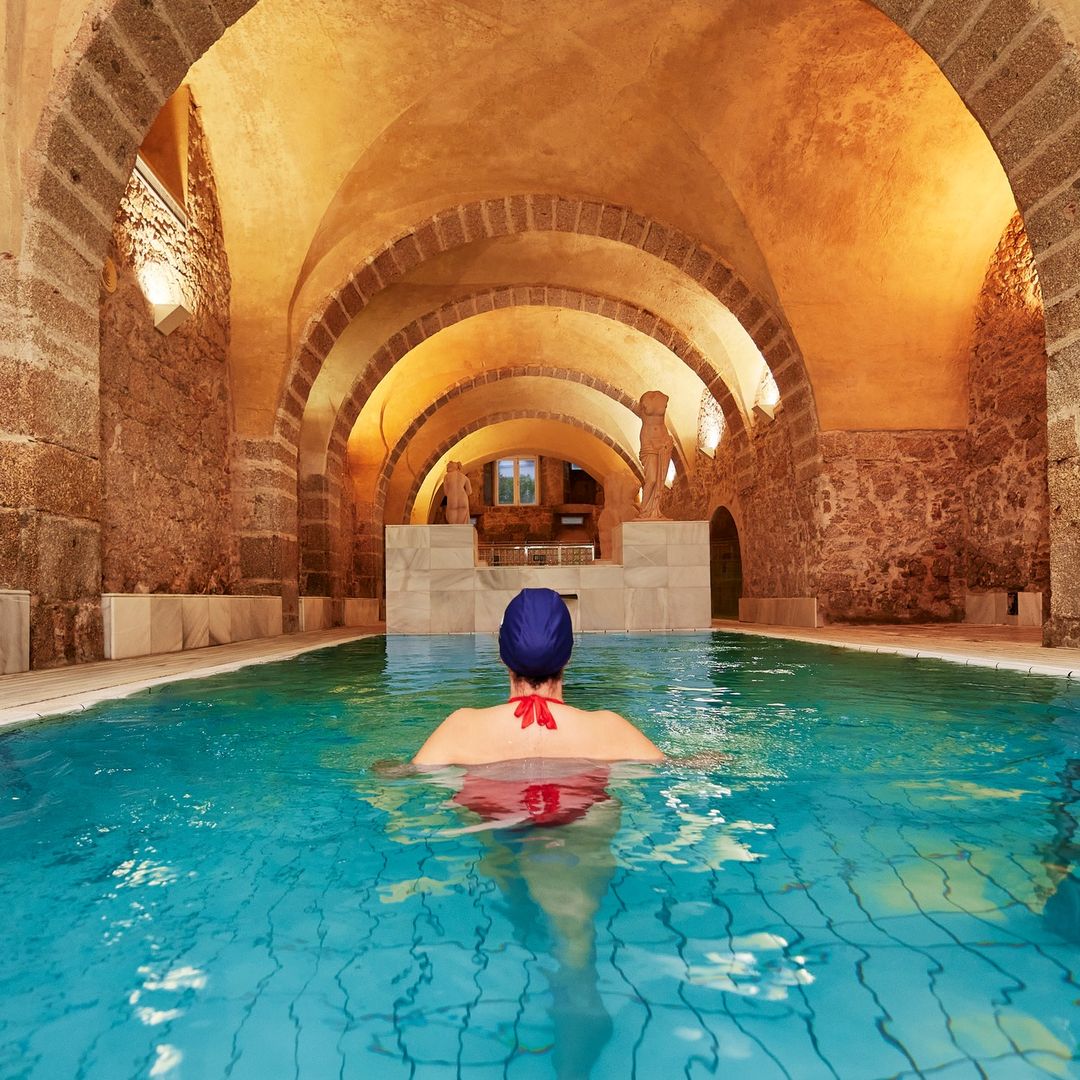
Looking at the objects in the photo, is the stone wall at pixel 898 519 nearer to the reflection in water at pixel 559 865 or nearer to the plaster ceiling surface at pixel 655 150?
the plaster ceiling surface at pixel 655 150

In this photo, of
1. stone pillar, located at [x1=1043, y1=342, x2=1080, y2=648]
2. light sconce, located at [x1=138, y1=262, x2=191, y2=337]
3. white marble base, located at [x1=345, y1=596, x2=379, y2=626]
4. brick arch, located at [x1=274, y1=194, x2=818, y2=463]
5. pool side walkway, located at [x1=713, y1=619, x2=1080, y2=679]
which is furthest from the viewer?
white marble base, located at [x1=345, y1=596, x2=379, y2=626]

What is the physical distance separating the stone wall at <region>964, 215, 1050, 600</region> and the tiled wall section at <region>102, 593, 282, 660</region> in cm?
967

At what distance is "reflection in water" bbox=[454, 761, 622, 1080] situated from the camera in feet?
4.02

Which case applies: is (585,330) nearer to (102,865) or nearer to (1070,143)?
(1070,143)

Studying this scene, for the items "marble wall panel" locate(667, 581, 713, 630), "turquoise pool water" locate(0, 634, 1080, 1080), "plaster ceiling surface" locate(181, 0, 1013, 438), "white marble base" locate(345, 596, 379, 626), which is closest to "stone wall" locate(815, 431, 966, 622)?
"plaster ceiling surface" locate(181, 0, 1013, 438)

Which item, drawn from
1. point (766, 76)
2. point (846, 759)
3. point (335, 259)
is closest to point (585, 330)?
point (335, 259)

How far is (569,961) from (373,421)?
60.3 ft

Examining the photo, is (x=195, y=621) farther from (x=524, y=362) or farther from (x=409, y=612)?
(x=524, y=362)

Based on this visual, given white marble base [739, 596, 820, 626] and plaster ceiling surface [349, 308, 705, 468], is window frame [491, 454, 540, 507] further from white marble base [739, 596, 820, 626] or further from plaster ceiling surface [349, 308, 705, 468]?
white marble base [739, 596, 820, 626]

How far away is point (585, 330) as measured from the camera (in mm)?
17953

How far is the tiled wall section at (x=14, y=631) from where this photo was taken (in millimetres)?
5531

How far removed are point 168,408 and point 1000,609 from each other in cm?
1057

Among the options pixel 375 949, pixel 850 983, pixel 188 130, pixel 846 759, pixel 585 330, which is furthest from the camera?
pixel 585 330

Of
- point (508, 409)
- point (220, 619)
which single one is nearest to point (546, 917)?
point (220, 619)
